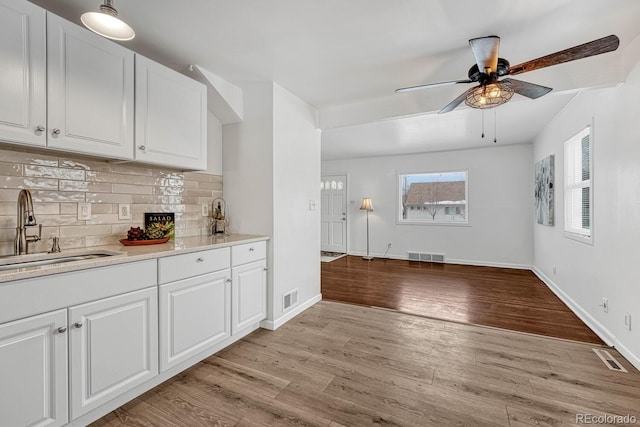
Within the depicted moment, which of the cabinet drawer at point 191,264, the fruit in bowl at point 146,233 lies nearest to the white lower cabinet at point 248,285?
the cabinet drawer at point 191,264

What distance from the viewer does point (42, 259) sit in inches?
68.2

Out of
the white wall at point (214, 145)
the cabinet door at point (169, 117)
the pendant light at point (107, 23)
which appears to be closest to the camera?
the pendant light at point (107, 23)

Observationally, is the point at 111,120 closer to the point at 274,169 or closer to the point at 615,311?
the point at 274,169

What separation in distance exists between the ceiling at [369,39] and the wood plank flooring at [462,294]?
2.23 m

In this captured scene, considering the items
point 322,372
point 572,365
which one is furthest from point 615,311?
point 322,372

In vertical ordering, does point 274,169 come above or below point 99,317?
above

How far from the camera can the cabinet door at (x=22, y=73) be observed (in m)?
1.47

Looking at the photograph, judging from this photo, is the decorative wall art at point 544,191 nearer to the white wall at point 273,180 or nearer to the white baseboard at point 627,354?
the white baseboard at point 627,354

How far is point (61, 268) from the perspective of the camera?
1421 mm

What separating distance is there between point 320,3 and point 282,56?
0.69 m

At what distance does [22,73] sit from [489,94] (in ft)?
9.39

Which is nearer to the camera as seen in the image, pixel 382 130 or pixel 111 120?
pixel 111 120

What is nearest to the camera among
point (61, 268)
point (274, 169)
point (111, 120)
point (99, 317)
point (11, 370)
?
point (11, 370)

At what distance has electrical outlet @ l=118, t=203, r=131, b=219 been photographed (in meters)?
2.25
